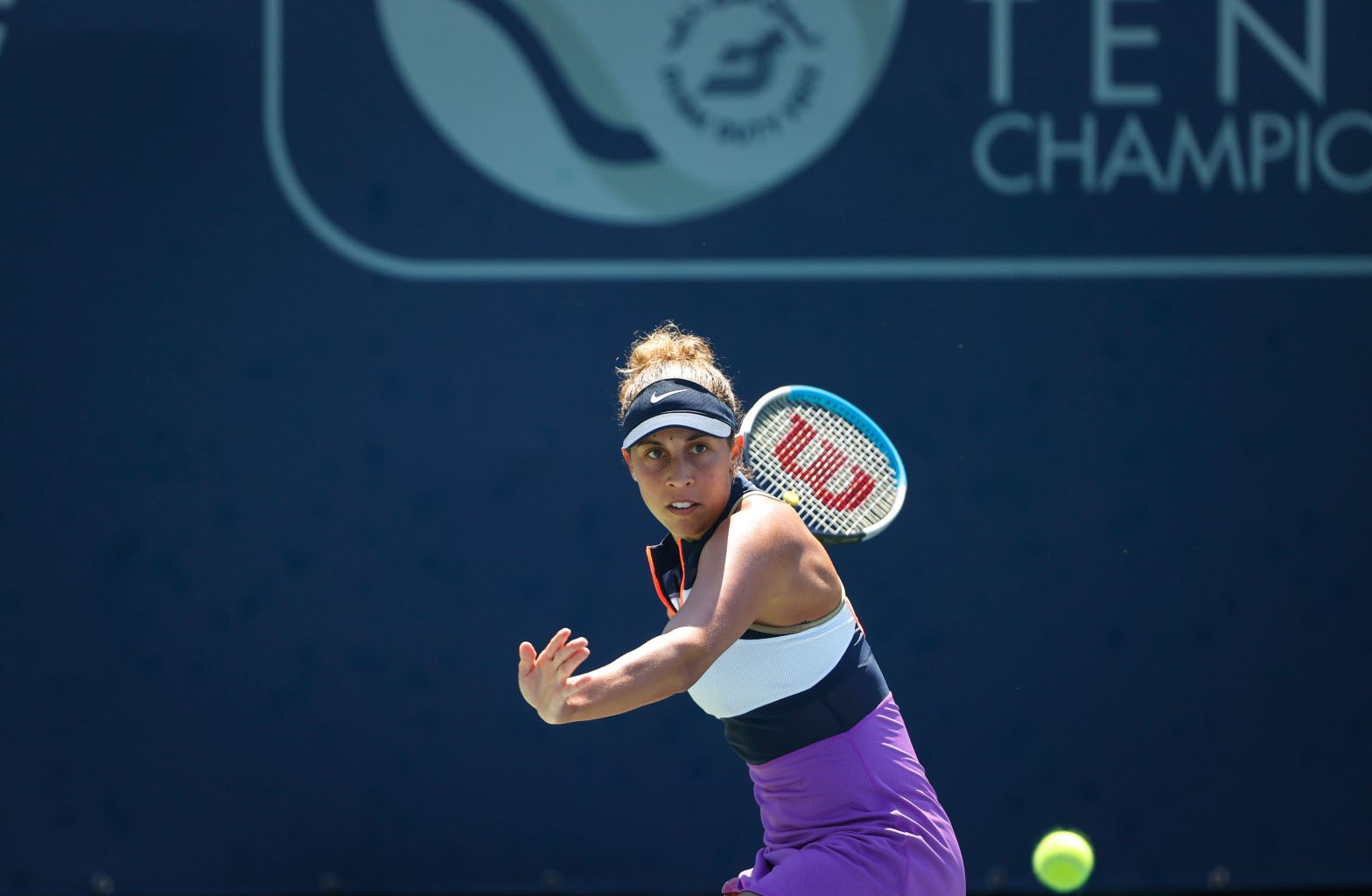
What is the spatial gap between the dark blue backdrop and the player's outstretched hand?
235 cm

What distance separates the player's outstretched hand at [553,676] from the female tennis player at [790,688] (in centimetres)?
28

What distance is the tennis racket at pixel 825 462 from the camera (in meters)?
2.98

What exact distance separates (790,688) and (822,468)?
1.93 feet

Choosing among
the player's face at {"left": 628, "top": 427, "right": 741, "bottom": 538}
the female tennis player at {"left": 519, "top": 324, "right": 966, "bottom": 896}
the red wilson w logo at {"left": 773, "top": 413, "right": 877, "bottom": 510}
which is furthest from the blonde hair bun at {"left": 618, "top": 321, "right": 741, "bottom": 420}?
the red wilson w logo at {"left": 773, "top": 413, "right": 877, "bottom": 510}

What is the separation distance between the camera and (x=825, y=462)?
3.06 meters

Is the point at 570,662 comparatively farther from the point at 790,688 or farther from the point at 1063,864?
the point at 1063,864

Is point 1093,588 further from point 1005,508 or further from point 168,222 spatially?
point 168,222

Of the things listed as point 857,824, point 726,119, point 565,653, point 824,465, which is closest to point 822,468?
point 824,465

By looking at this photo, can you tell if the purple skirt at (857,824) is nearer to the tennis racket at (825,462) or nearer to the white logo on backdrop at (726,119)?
the tennis racket at (825,462)

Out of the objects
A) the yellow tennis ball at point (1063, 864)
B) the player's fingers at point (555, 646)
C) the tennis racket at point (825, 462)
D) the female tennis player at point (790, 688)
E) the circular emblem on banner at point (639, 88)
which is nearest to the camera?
the player's fingers at point (555, 646)

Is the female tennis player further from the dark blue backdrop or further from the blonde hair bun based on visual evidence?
the dark blue backdrop

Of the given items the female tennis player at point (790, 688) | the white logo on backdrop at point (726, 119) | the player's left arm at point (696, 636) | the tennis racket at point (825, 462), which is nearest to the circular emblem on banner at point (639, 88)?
the white logo on backdrop at point (726, 119)

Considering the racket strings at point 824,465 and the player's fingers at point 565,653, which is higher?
the racket strings at point 824,465

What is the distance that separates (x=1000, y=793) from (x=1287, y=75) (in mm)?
2255
